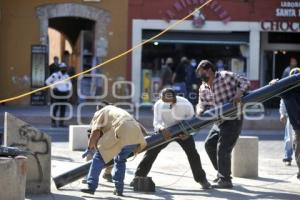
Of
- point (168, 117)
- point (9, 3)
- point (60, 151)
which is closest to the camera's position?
point (168, 117)

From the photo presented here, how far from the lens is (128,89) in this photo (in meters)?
25.0

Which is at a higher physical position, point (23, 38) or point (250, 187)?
point (23, 38)

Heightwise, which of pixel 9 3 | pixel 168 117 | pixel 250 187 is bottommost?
pixel 250 187

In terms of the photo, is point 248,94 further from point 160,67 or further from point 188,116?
point 160,67

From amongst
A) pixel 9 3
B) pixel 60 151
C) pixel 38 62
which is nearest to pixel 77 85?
pixel 38 62

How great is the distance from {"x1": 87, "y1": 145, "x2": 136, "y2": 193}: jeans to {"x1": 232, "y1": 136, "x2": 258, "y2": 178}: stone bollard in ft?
8.13

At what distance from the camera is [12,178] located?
28.1 ft

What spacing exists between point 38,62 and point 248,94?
14.9m

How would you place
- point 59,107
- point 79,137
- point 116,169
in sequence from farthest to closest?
point 59,107
point 79,137
point 116,169

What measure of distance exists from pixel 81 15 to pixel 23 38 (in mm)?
2122

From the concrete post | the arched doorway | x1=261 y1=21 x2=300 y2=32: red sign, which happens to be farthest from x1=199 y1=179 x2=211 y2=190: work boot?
x1=261 y1=21 x2=300 y2=32: red sign

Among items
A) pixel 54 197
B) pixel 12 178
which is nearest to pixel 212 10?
pixel 54 197

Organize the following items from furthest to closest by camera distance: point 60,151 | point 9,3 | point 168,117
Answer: point 9,3 → point 60,151 → point 168,117

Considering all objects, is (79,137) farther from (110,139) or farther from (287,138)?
(110,139)
